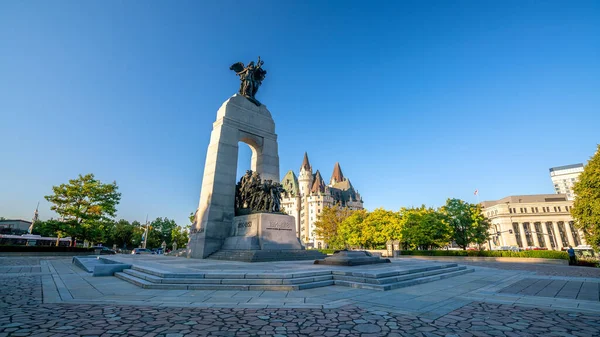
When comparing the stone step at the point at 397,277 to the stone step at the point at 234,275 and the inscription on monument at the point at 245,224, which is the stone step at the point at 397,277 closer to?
the stone step at the point at 234,275

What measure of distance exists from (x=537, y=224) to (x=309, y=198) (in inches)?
3061

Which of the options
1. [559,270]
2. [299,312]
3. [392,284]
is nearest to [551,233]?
[559,270]

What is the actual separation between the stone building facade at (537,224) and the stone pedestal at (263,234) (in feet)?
277

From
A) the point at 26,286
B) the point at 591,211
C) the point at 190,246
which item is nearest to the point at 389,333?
the point at 26,286

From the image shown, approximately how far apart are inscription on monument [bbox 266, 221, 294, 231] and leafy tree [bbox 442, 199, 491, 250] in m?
29.0

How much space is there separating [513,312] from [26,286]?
13854 millimetres

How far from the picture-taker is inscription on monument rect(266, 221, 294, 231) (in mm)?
16766

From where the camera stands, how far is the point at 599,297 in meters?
6.87

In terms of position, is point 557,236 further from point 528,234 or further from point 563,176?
point 563,176

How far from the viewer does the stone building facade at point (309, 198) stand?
111688mm

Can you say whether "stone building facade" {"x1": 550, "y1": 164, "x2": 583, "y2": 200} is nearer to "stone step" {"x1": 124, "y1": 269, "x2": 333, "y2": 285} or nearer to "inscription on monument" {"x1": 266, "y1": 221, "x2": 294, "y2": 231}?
"inscription on monument" {"x1": 266, "y1": 221, "x2": 294, "y2": 231}

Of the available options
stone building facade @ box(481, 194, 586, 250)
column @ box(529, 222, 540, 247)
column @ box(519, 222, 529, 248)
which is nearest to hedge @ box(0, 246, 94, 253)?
stone building facade @ box(481, 194, 586, 250)

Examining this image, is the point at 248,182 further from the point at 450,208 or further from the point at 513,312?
the point at 450,208

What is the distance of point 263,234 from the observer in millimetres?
16281
